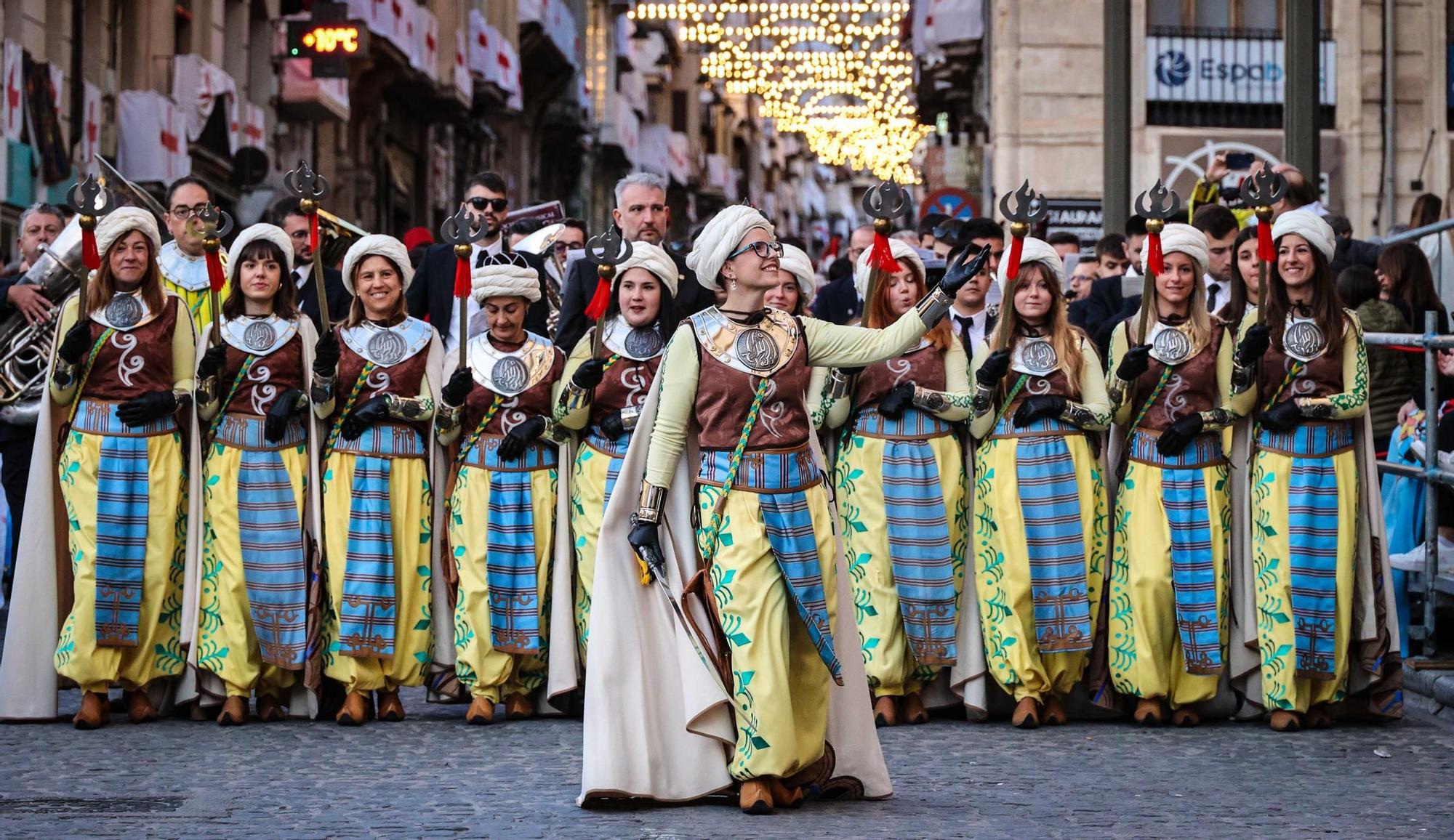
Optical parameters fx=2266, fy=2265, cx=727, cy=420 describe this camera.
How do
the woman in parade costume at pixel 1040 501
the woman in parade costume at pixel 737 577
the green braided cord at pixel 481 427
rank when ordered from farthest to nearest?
the green braided cord at pixel 481 427 < the woman in parade costume at pixel 1040 501 < the woman in parade costume at pixel 737 577

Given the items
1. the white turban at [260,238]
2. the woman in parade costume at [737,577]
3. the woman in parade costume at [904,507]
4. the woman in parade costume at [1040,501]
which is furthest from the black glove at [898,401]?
the white turban at [260,238]

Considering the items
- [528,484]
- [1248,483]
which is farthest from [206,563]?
[1248,483]

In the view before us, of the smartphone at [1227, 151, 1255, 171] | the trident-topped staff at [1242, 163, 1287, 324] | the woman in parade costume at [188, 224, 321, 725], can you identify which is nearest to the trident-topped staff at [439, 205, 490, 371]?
the woman in parade costume at [188, 224, 321, 725]

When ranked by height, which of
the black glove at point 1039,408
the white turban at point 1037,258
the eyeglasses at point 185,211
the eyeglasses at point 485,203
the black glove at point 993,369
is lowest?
the black glove at point 1039,408

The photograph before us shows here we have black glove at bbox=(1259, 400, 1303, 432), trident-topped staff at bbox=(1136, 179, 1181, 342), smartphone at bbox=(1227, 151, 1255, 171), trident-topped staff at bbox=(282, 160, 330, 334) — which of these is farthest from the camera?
smartphone at bbox=(1227, 151, 1255, 171)

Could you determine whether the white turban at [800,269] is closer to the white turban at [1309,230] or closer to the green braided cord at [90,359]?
the white turban at [1309,230]

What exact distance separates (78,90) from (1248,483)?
1537cm

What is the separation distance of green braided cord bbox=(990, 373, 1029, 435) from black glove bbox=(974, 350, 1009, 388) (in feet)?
1.07

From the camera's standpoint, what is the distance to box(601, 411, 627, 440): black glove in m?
9.11

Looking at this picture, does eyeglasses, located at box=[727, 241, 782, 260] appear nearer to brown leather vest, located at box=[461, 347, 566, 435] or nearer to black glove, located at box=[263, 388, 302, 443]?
brown leather vest, located at box=[461, 347, 566, 435]

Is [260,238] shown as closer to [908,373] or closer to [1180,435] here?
[908,373]

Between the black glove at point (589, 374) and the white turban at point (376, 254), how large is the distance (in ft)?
3.05

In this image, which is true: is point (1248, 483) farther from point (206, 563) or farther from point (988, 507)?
point (206, 563)

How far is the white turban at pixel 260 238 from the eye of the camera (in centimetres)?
910
